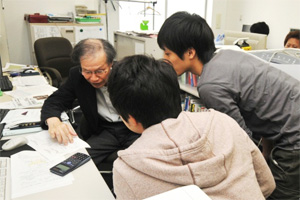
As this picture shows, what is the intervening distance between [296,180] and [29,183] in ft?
3.98

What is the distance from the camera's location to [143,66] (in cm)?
86

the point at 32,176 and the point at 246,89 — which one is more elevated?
the point at 246,89

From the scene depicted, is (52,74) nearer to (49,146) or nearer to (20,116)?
(20,116)

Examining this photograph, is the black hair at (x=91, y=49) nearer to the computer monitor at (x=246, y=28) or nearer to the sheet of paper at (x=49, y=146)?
the sheet of paper at (x=49, y=146)

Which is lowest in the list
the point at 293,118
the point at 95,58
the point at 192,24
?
the point at 293,118

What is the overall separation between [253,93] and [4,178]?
1.10m

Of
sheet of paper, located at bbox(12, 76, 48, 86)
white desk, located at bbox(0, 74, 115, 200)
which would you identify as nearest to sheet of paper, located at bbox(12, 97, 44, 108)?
sheet of paper, located at bbox(12, 76, 48, 86)

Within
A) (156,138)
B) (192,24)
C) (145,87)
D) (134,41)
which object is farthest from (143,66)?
(134,41)

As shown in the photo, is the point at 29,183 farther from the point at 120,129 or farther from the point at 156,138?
the point at 120,129

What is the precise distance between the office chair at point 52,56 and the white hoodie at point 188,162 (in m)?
2.51

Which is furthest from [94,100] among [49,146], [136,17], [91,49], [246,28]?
[246,28]

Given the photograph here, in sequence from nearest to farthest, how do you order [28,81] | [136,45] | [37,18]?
[28,81], [136,45], [37,18]

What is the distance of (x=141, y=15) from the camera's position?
18.2 ft

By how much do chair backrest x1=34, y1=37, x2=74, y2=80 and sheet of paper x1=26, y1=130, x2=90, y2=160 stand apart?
6.78ft
